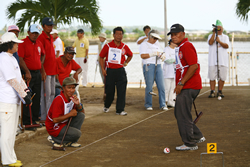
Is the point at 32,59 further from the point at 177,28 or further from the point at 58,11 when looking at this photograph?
the point at 58,11

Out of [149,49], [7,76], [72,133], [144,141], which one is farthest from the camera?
[149,49]

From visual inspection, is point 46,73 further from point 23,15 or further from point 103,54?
point 23,15

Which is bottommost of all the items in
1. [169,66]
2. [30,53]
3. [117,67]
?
[169,66]

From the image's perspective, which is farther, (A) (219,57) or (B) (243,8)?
(B) (243,8)

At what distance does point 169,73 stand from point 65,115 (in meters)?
4.88

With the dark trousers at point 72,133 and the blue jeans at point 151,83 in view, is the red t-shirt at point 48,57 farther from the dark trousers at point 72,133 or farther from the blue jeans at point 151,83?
the blue jeans at point 151,83

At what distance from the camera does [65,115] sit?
19.5 ft

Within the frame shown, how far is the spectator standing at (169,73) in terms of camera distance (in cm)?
1014

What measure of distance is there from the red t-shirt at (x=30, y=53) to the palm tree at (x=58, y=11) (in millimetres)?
7060

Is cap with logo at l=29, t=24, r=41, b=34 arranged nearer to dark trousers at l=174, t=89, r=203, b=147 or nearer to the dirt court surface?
the dirt court surface

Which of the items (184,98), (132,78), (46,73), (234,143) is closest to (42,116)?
(46,73)

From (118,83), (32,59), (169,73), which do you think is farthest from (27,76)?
(169,73)

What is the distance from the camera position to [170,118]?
28.0 ft

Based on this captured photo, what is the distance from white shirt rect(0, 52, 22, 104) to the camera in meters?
4.98
